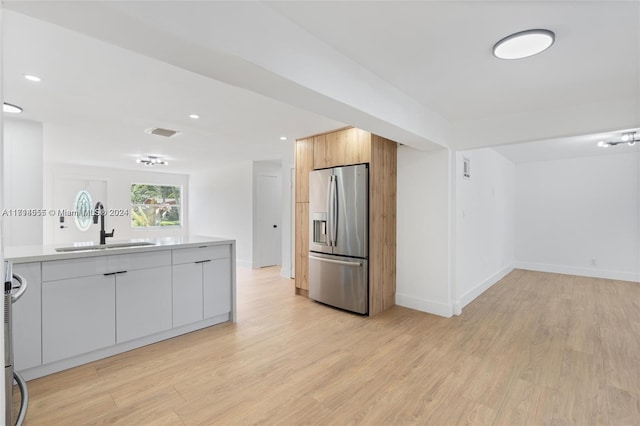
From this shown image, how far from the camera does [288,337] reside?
3.11m

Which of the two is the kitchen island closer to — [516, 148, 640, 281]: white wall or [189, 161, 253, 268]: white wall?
[189, 161, 253, 268]: white wall

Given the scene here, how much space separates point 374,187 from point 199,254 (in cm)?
217

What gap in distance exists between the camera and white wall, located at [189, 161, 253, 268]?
7000mm

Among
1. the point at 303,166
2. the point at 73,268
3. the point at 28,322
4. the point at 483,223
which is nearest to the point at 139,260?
the point at 73,268

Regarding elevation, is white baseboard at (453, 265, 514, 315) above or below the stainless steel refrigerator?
below

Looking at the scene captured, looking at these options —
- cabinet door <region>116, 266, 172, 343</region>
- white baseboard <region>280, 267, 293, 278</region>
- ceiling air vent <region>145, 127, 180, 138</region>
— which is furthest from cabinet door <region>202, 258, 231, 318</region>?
white baseboard <region>280, 267, 293, 278</region>

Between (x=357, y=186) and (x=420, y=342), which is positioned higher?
(x=357, y=186)

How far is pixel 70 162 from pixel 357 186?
682cm

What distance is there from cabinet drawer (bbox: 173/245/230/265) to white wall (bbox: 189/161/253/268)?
337cm

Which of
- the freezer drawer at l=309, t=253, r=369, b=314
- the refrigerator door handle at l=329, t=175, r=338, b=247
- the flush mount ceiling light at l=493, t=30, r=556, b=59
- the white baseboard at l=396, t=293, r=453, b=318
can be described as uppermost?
the flush mount ceiling light at l=493, t=30, r=556, b=59

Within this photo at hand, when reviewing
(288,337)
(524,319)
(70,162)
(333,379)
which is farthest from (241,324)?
(70,162)

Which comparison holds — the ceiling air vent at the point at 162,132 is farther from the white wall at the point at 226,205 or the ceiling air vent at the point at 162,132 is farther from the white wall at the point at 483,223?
the white wall at the point at 483,223

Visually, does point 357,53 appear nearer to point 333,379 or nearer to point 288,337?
point 333,379

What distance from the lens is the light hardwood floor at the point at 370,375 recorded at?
1.95 m
